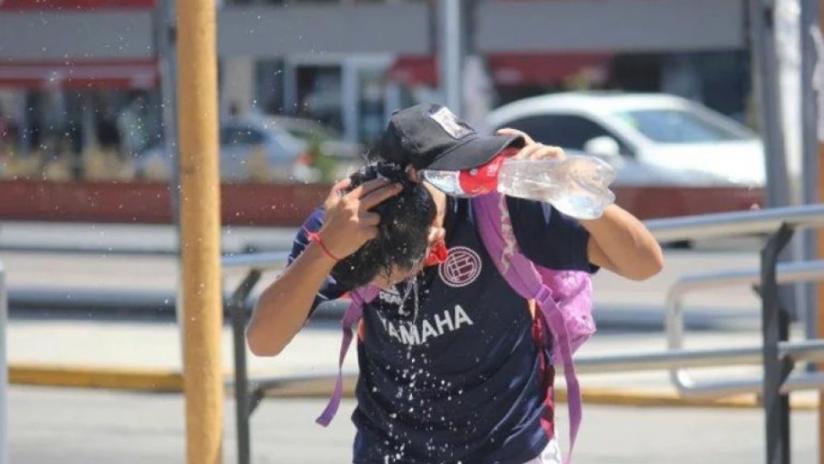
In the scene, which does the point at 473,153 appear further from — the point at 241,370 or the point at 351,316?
the point at 241,370

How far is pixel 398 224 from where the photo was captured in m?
3.33

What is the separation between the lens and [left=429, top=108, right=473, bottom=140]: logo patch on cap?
3341 mm

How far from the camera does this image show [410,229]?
10.9ft

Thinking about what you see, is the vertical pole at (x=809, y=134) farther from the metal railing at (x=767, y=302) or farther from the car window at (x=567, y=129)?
the car window at (x=567, y=129)

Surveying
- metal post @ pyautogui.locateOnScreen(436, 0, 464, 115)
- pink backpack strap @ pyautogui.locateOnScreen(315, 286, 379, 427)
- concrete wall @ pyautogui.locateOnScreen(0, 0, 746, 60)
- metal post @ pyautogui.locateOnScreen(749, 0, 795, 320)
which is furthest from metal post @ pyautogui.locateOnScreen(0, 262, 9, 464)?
metal post @ pyautogui.locateOnScreen(436, 0, 464, 115)

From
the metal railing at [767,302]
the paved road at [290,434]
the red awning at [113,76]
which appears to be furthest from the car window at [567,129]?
the metal railing at [767,302]

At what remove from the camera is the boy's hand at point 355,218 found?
10.8 feet

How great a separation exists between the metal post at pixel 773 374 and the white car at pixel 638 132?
12.3 m

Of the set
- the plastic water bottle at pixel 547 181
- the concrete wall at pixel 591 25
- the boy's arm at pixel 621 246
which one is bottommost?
the concrete wall at pixel 591 25

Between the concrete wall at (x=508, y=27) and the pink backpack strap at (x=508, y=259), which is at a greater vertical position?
the pink backpack strap at (x=508, y=259)

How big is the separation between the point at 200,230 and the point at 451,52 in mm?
8504

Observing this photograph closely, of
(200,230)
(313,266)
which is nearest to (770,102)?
(200,230)

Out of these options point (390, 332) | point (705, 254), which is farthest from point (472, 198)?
point (705, 254)

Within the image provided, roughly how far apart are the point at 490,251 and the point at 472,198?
0.11 metres
